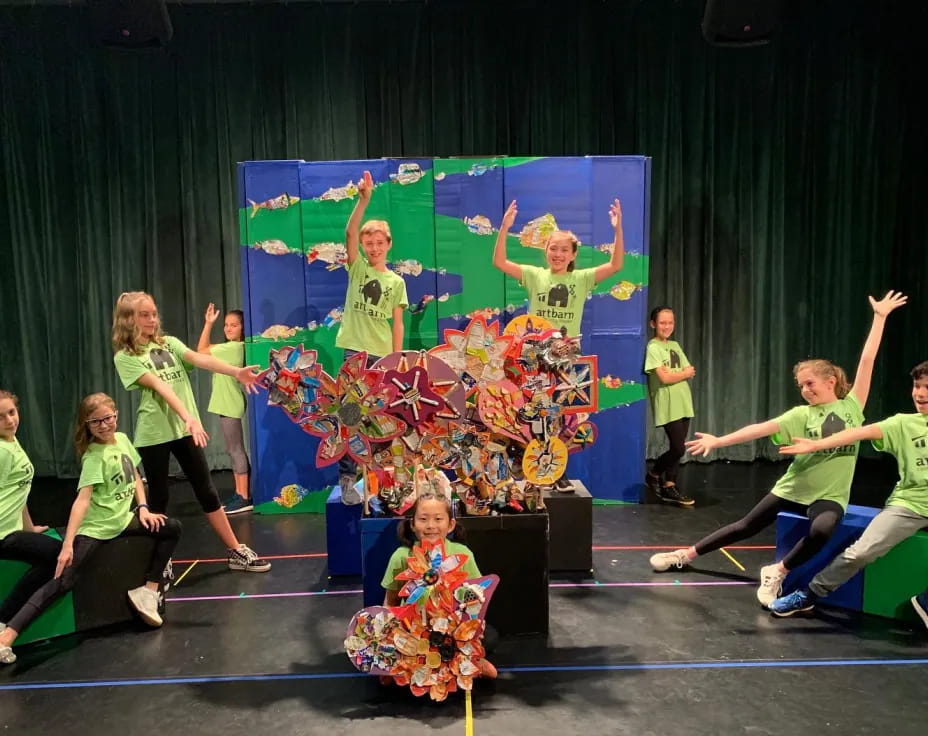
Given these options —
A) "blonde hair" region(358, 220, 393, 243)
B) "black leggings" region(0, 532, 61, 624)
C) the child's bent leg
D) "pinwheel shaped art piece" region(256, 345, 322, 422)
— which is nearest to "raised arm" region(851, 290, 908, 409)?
the child's bent leg

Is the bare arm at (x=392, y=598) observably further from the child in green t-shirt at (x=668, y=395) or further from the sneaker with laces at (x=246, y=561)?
the child in green t-shirt at (x=668, y=395)

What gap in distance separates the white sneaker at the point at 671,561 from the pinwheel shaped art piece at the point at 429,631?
5.04ft

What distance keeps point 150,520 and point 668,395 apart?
3.44m

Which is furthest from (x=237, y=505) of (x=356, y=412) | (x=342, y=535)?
(x=356, y=412)

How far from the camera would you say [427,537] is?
9.21ft

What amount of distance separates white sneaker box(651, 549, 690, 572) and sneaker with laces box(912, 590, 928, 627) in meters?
1.03

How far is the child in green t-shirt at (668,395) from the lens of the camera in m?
5.28

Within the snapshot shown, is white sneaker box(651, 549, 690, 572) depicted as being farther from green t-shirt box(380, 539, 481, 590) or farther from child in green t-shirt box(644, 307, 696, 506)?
green t-shirt box(380, 539, 481, 590)

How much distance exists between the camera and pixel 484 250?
16.7 ft

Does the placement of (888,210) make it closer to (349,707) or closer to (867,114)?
(867,114)

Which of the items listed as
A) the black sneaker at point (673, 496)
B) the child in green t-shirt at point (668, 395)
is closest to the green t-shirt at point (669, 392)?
the child in green t-shirt at point (668, 395)

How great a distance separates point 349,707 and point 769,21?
4.69m

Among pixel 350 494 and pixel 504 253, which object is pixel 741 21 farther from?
pixel 350 494

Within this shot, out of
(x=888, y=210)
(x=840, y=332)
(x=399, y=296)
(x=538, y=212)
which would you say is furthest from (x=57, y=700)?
(x=888, y=210)
